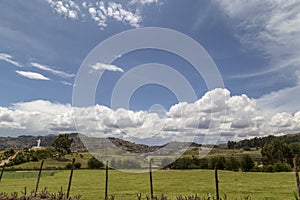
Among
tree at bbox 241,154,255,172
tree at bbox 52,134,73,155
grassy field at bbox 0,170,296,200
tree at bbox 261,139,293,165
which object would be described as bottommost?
grassy field at bbox 0,170,296,200

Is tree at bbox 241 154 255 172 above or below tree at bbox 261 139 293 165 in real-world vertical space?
below

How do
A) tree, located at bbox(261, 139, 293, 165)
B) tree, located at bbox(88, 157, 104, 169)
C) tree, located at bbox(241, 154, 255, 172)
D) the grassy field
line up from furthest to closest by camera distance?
tree, located at bbox(261, 139, 293, 165), tree, located at bbox(88, 157, 104, 169), tree, located at bbox(241, 154, 255, 172), the grassy field

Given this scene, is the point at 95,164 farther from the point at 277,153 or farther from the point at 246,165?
the point at 277,153

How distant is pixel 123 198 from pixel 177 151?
35756 mm

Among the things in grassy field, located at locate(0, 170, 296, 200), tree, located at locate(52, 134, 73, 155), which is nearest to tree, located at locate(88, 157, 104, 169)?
grassy field, located at locate(0, 170, 296, 200)

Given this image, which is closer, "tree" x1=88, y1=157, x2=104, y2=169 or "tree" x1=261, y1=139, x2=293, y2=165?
"tree" x1=88, y1=157, x2=104, y2=169

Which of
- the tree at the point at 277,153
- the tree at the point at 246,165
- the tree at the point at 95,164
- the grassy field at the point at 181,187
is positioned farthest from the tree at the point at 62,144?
the grassy field at the point at 181,187

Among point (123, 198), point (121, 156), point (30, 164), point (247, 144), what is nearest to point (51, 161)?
point (30, 164)

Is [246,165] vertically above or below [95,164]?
below

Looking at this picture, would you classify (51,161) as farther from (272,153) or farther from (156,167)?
(272,153)

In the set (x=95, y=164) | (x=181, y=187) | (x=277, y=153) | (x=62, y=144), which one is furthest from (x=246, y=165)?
(x=62, y=144)

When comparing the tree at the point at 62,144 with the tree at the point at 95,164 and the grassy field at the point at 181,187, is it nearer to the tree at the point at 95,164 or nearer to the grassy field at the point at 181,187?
the tree at the point at 95,164

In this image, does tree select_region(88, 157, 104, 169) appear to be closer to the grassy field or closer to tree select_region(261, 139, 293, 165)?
the grassy field

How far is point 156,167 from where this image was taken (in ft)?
170
